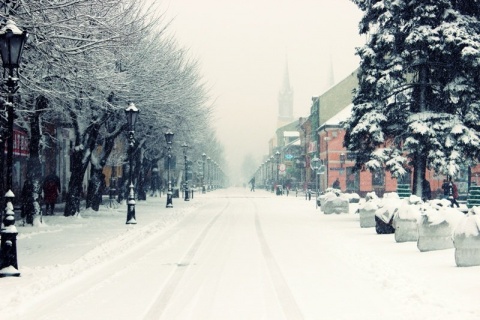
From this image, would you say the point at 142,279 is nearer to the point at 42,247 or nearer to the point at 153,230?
the point at 42,247

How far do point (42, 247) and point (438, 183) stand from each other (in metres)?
49.0

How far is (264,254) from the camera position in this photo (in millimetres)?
13672

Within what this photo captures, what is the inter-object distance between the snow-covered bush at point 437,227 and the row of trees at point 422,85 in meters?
11.6

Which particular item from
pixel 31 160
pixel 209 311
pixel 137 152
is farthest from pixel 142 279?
pixel 137 152

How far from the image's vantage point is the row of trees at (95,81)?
48.6ft

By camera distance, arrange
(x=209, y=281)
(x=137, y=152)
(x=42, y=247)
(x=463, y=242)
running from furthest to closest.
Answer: (x=137, y=152), (x=42, y=247), (x=463, y=242), (x=209, y=281)

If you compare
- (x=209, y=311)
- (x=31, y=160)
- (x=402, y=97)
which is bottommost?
(x=209, y=311)

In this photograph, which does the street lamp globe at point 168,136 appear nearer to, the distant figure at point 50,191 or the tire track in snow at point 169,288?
the distant figure at point 50,191

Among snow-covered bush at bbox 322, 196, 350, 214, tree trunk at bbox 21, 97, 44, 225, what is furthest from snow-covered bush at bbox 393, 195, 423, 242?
snow-covered bush at bbox 322, 196, 350, 214

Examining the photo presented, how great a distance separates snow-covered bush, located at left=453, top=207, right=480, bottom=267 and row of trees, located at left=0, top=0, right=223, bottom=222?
916cm

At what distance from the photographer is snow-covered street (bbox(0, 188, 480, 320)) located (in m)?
7.78

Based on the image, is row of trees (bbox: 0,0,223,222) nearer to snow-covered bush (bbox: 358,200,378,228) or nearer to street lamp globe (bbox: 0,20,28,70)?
street lamp globe (bbox: 0,20,28,70)

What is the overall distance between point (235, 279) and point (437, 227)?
19.3 ft

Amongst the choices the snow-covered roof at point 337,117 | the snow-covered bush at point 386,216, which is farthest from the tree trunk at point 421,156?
the snow-covered roof at point 337,117
